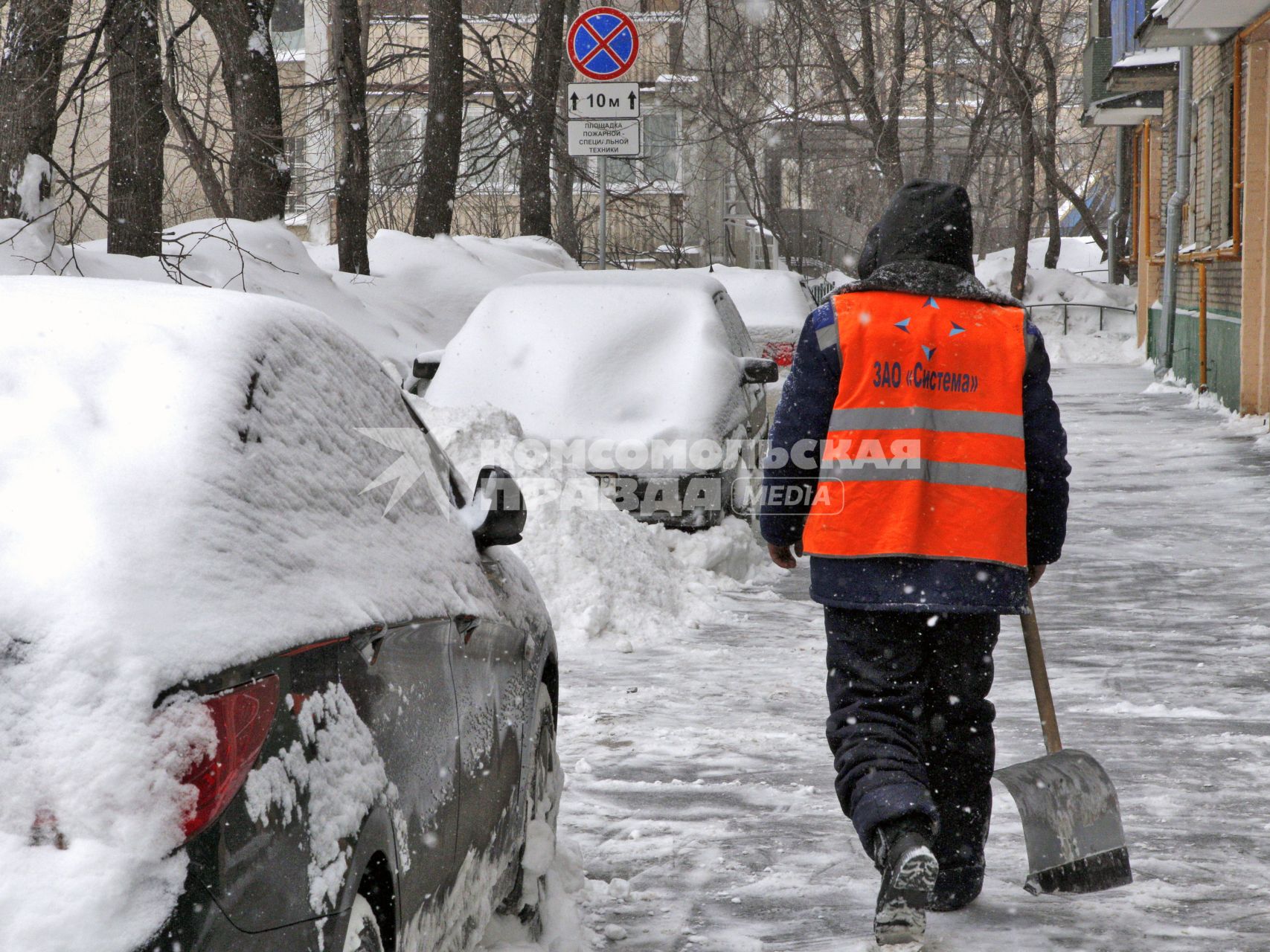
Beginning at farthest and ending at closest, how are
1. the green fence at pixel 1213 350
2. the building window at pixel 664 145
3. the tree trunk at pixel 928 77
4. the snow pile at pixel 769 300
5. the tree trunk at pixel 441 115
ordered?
the building window at pixel 664 145
the tree trunk at pixel 928 77
the tree trunk at pixel 441 115
the green fence at pixel 1213 350
the snow pile at pixel 769 300

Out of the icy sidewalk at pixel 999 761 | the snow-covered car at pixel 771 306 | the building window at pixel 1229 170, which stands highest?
the building window at pixel 1229 170

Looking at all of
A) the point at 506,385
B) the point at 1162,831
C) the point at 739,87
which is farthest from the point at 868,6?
the point at 1162,831

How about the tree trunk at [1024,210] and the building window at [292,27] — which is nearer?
the tree trunk at [1024,210]

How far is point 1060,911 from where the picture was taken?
381 centimetres

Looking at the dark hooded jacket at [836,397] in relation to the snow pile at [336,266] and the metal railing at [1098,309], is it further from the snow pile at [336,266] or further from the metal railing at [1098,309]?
the metal railing at [1098,309]

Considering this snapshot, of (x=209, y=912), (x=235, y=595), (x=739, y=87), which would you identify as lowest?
(x=209, y=912)

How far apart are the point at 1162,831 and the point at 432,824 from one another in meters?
2.67

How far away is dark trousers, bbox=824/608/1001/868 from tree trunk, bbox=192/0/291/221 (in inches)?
427

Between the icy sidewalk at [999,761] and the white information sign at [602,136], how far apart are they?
4849 mm

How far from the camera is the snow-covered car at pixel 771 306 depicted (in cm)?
1477

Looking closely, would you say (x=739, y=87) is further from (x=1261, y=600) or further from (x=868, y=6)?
(x=1261, y=600)

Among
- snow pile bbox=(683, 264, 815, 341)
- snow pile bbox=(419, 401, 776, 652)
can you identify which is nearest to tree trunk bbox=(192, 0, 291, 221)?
snow pile bbox=(683, 264, 815, 341)

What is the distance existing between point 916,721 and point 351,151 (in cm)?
1342

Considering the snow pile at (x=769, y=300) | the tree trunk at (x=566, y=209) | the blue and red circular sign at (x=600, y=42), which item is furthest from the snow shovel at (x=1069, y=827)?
the tree trunk at (x=566, y=209)
